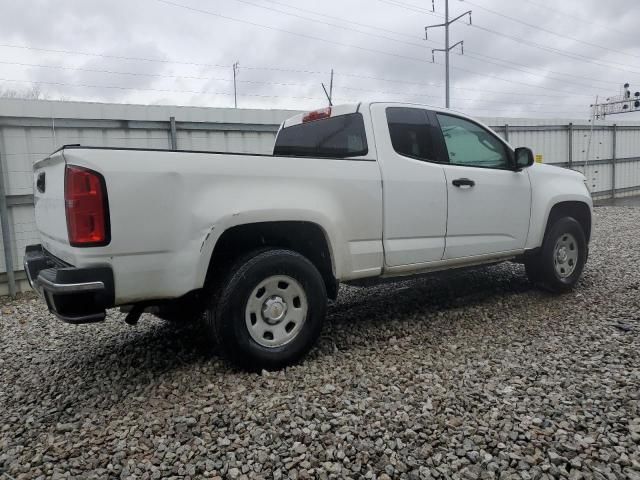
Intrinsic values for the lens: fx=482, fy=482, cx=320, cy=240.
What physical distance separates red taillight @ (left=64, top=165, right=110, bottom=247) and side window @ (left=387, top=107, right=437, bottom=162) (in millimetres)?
2208

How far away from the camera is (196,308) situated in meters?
3.51

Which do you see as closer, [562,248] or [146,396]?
[146,396]

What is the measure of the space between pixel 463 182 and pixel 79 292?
301 cm

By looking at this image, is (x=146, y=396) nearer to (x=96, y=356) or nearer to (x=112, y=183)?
(x=96, y=356)

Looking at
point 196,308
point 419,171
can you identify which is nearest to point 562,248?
point 419,171

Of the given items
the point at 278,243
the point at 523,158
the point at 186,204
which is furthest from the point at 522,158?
the point at 186,204

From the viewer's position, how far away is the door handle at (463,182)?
4.02 metres

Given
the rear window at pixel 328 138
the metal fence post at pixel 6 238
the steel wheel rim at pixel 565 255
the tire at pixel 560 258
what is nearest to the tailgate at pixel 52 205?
the rear window at pixel 328 138

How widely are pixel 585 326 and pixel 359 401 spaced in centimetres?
230

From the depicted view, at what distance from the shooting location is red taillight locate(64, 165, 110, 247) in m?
2.58

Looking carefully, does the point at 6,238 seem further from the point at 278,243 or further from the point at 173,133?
the point at 278,243

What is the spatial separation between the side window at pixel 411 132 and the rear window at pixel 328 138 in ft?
0.90

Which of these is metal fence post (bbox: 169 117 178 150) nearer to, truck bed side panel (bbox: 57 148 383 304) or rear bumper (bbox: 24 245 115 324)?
truck bed side panel (bbox: 57 148 383 304)

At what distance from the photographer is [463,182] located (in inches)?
160
